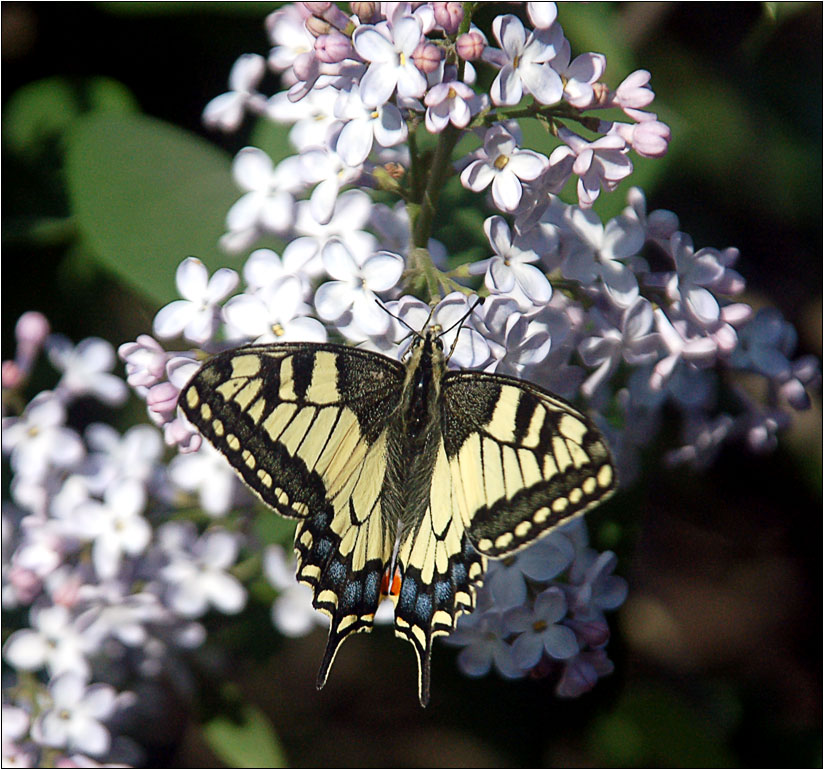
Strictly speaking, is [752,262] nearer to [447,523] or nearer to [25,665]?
[447,523]

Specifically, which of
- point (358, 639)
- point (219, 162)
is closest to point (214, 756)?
point (358, 639)

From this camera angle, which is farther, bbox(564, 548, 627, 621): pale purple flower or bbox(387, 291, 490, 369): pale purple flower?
bbox(564, 548, 627, 621): pale purple flower

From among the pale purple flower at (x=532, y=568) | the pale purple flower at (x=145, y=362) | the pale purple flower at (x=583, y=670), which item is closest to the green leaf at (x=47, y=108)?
the pale purple flower at (x=145, y=362)

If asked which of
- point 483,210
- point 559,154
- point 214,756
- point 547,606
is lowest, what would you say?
point 214,756

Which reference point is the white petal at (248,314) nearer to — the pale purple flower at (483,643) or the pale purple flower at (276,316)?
the pale purple flower at (276,316)

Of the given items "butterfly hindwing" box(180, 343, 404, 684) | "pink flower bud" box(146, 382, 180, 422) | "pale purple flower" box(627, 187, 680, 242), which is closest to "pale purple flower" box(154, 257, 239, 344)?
"pink flower bud" box(146, 382, 180, 422)

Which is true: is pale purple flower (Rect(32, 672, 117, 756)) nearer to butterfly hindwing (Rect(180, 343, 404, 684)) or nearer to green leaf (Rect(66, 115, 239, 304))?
butterfly hindwing (Rect(180, 343, 404, 684))
